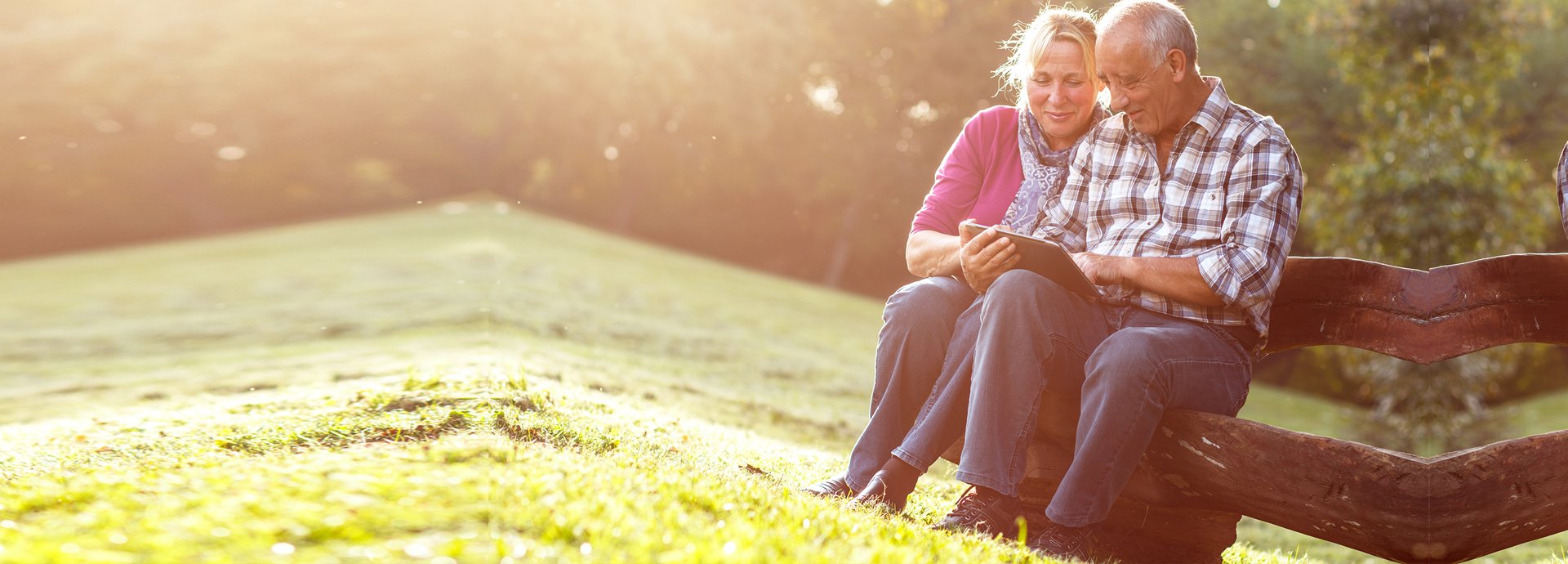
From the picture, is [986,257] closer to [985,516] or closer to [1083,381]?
[1083,381]

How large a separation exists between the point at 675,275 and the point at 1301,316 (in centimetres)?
1450

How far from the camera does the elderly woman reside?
11.2ft

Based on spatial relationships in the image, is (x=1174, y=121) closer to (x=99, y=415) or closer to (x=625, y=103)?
(x=99, y=415)

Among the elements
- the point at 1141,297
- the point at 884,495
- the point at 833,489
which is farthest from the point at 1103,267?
the point at 833,489

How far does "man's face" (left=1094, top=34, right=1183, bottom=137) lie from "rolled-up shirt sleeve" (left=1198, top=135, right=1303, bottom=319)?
0.94 ft

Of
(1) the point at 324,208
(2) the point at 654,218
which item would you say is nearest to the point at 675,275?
(2) the point at 654,218

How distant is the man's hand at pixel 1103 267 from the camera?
335 centimetres

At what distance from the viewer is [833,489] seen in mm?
3529

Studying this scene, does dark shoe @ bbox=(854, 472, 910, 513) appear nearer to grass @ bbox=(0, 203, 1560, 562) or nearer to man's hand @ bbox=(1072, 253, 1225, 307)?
grass @ bbox=(0, 203, 1560, 562)

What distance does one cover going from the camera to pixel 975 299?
367 centimetres

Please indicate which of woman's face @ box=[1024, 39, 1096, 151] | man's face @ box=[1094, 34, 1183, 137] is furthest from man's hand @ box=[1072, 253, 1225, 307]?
woman's face @ box=[1024, 39, 1096, 151]

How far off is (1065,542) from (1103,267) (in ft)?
2.85

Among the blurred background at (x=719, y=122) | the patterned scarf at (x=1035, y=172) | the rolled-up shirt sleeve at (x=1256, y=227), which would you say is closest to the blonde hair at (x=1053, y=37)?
the patterned scarf at (x=1035, y=172)

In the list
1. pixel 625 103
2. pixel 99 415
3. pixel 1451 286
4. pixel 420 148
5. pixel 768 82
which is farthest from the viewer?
pixel 420 148
